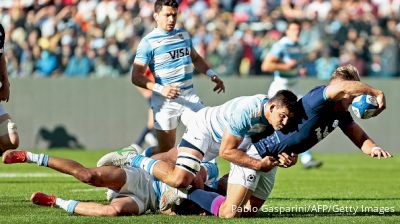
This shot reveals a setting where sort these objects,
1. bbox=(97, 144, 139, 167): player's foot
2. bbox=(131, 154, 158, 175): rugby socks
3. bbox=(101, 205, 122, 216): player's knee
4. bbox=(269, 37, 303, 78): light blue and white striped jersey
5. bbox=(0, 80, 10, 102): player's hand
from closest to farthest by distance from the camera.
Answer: bbox=(101, 205, 122, 216): player's knee < bbox=(131, 154, 158, 175): rugby socks < bbox=(97, 144, 139, 167): player's foot < bbox=(0, 80, 10, 102): player's hand < bbox=(269, 37, 303, 78): light blue and white striped jersey

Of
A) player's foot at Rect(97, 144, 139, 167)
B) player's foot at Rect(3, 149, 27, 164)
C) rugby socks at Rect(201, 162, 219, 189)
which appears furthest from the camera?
rugby socks at Rect(201, 162, 219, 189)

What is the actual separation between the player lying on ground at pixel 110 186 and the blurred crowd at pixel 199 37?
13.4 m

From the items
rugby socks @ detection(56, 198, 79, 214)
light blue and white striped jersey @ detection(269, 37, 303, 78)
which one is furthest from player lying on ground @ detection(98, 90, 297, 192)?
light blue and white striped jersey @ detection(269, 37, 303, 78)

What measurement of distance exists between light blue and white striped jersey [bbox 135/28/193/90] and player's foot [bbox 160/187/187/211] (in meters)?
3.10

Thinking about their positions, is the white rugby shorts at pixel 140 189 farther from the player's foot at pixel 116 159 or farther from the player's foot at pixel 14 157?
the player's foot at pixel 14 157

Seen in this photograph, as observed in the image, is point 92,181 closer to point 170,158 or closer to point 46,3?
point 170,158

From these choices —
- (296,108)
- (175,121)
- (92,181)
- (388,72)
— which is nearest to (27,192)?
(175,121)

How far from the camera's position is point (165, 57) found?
538 inches

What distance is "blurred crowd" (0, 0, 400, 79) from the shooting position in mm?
24266

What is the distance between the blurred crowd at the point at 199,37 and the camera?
24266mm

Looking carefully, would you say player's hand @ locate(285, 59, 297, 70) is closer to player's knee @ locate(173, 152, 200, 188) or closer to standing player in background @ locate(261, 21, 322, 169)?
standing player in background @ locate(261, 21, 322, 169)

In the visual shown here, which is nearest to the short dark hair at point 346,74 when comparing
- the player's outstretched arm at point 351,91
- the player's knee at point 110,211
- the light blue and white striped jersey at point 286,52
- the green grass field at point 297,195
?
the player's outstretched arm at point 351,91

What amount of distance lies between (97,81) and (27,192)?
1096 centimetres

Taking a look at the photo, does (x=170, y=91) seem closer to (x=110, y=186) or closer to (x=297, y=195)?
(x=297, y=195)
